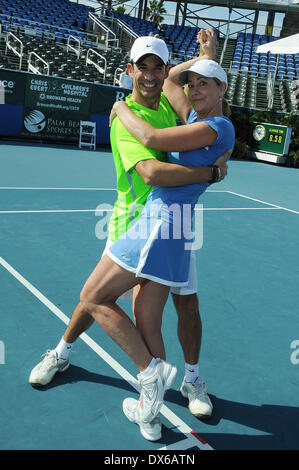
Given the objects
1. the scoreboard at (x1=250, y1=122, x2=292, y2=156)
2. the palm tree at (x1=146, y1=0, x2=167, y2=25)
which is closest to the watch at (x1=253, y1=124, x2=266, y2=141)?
the scoreboard at (x1=250, y1=122, x2=292, y2=156)

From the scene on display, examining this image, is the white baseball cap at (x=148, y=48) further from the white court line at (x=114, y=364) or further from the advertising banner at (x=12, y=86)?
the advertising banner at (x=12, y=86)

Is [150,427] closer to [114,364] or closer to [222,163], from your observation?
[114,364]

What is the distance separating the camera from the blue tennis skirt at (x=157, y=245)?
2.71m

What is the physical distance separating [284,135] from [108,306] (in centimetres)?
1843

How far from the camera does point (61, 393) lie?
10.7 feet

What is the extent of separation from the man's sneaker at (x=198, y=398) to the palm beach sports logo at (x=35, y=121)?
1506cm

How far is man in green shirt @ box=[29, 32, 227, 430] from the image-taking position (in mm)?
2648

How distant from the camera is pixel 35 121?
17062mm

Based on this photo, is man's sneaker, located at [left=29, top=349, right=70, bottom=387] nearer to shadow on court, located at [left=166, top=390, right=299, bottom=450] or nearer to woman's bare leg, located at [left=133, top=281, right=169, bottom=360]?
shadow on court, located at [left=166, top=390, right=299, bottom=450]

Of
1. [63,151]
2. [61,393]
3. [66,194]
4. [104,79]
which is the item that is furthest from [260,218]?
[104,79]

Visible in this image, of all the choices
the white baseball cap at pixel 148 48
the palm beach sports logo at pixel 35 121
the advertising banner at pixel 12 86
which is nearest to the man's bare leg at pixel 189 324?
the white baseball cap at pixel 148 48

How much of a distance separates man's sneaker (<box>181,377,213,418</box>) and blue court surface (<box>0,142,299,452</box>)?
0.05 metres

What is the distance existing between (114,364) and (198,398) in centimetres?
75

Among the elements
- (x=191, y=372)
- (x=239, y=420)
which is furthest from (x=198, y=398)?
(x=239, y=420)
